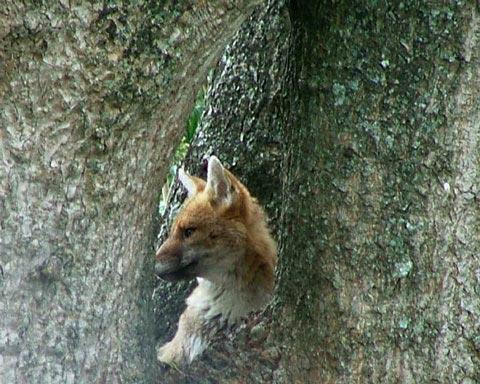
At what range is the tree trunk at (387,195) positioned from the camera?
11.4 ft

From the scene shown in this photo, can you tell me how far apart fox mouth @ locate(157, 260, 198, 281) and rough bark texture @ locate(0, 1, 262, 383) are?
200 cm

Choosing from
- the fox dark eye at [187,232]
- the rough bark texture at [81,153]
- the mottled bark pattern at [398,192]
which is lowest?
the fox dark eye at [187,232]

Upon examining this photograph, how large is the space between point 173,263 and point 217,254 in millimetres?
272

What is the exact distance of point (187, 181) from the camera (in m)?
5.50

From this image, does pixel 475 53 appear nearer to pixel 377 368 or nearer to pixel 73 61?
pixel 377 368

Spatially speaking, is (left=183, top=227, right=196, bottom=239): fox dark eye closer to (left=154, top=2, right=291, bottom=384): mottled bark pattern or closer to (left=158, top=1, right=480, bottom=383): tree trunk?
(left=154, top=2, right=291, bottom=384): mottled bark pattern

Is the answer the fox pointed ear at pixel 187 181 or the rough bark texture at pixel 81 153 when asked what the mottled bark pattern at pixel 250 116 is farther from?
the rough bark texture at pixel 81 153

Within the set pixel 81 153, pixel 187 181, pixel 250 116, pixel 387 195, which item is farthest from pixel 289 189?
pixel 187 181

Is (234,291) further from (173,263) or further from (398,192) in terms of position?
(398,192)

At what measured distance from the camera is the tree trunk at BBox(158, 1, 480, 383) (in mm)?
3484

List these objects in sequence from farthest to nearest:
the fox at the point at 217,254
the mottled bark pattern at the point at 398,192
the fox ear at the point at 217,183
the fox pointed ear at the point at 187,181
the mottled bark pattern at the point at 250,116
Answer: the fox pointed ear at the point at 187,181
the fox at the point at 217,254
the fox ear at the point at 217,183
the mottled bark pattern at the point at 250,116
the mottled bark pattern at the point at 398,192

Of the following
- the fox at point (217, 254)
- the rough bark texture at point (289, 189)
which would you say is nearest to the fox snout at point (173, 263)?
the fox at point (217, 254)

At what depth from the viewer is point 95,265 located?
3.23 m

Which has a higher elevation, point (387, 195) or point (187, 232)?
point (387, 195)
